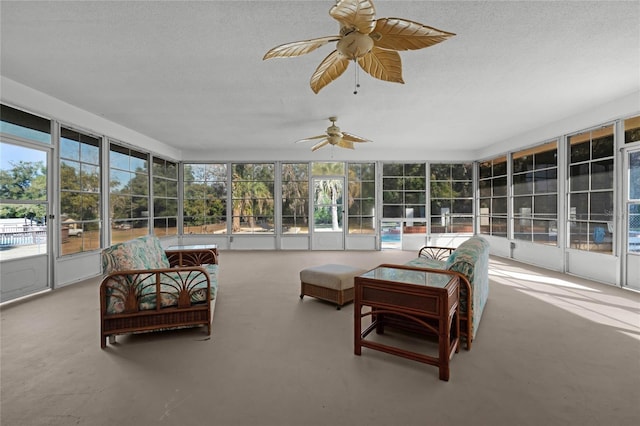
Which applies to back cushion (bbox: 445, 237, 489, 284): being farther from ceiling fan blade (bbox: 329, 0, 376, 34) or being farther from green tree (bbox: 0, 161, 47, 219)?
green tree (bbox: 0, 161, 47, 219)

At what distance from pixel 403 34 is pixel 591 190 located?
500 cm

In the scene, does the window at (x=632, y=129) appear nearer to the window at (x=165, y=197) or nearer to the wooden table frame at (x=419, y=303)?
the wooden table frame at (x=419, y=303)

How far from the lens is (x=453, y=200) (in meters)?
8.34

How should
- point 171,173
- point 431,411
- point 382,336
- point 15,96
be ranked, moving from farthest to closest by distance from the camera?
1. point 171,173
2. point 15,96
3. point 382,336
4. point 431,411

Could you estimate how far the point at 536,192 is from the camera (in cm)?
615

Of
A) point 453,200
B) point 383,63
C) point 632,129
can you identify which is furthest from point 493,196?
point 383,63

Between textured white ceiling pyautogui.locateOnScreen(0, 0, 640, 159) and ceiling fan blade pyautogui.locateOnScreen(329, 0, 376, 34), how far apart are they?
786 millimetres

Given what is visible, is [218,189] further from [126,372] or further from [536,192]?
[536,192]

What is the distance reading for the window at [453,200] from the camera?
8312 millimetres

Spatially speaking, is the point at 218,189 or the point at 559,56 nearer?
the point at 559,56

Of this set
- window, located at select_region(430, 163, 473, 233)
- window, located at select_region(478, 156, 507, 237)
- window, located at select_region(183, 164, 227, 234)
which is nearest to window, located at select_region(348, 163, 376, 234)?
window, located at select_region(430, 163, 473, 233)

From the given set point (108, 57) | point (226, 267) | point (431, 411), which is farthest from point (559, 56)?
point (226, 267)

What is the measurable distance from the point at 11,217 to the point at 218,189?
4.76 m

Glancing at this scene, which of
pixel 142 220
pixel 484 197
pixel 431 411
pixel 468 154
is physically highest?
pixel 468 154
